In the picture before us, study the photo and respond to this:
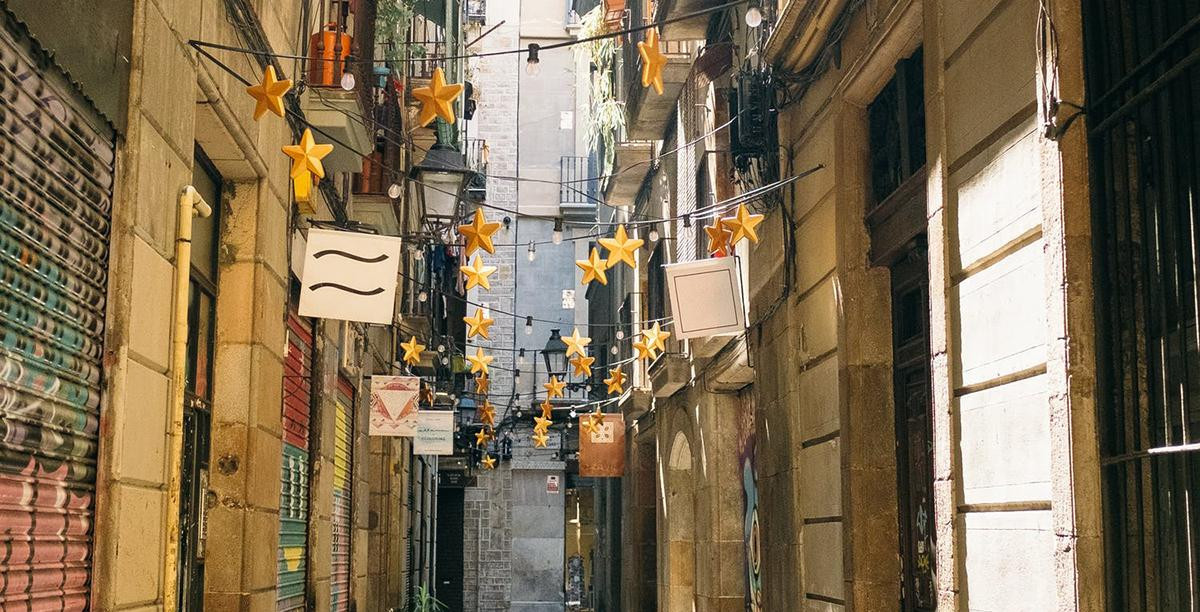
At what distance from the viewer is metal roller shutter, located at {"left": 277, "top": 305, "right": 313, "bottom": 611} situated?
11461 millimetres

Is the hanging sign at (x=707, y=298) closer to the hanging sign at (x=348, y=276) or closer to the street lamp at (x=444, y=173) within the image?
the hanging sign at (x=348, y=276)

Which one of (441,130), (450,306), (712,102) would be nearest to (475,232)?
(712,102)

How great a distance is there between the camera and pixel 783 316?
11.2 meters

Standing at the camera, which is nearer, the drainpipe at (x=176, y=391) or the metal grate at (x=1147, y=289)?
the metal grate at (x=1147, y=289)

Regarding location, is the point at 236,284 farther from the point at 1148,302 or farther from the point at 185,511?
the point at 1148,302

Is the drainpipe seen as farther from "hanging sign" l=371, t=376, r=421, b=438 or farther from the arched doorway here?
the arched doorway

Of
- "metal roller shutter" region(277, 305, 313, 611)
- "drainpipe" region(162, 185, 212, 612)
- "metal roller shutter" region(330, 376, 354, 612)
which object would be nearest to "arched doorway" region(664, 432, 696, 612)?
"metal roller shutter" region(330, 376, 354, 612)

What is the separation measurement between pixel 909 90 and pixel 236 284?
4617mm

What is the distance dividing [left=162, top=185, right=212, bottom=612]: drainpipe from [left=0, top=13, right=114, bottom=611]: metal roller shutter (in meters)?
0.91

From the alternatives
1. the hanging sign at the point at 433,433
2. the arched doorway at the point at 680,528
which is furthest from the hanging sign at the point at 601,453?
the arched doorway at the point at 680,528

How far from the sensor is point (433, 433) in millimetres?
22109

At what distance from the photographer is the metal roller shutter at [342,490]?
50.2 ft

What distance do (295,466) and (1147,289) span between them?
8.60 metres

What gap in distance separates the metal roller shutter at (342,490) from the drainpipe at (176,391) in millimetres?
8095
